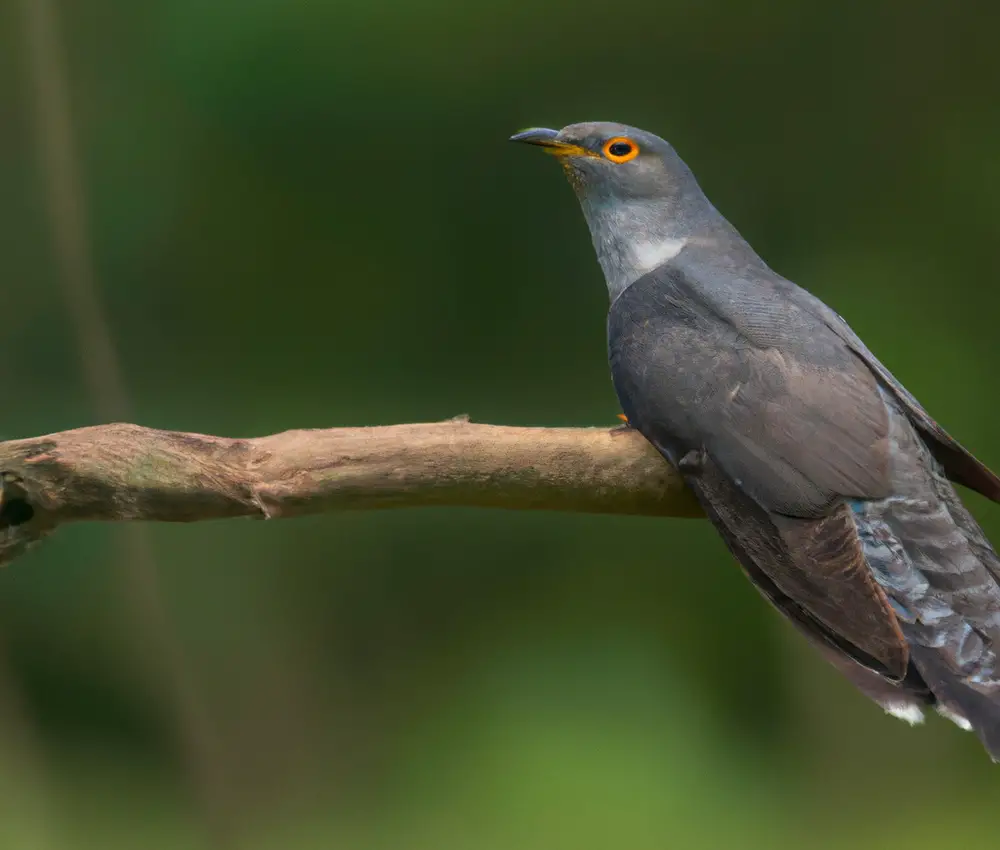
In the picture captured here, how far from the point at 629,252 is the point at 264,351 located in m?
0.94

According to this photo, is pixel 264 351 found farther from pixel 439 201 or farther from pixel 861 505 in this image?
pixel 861 505

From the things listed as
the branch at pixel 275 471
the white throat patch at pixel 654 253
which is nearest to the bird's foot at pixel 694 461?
the branch at pixel 275 471

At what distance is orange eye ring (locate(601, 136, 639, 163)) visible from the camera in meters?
2.09

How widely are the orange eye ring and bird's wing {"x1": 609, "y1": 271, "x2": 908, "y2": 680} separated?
1.49 feet

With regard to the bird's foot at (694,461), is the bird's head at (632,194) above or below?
above

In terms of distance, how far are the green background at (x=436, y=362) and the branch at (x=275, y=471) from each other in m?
0.84

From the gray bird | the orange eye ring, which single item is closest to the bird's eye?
the orange eye ring

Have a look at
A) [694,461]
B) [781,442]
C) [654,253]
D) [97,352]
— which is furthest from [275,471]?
[97,352]

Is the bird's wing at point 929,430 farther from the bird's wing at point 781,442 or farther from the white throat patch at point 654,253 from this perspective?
the white throat patch at point 654,253

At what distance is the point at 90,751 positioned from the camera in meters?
2.36

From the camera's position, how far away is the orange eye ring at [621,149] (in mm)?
2090

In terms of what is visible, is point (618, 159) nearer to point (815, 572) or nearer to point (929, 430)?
point (929, 430)

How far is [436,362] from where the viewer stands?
252cm

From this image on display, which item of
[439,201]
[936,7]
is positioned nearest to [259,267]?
[439,201]
